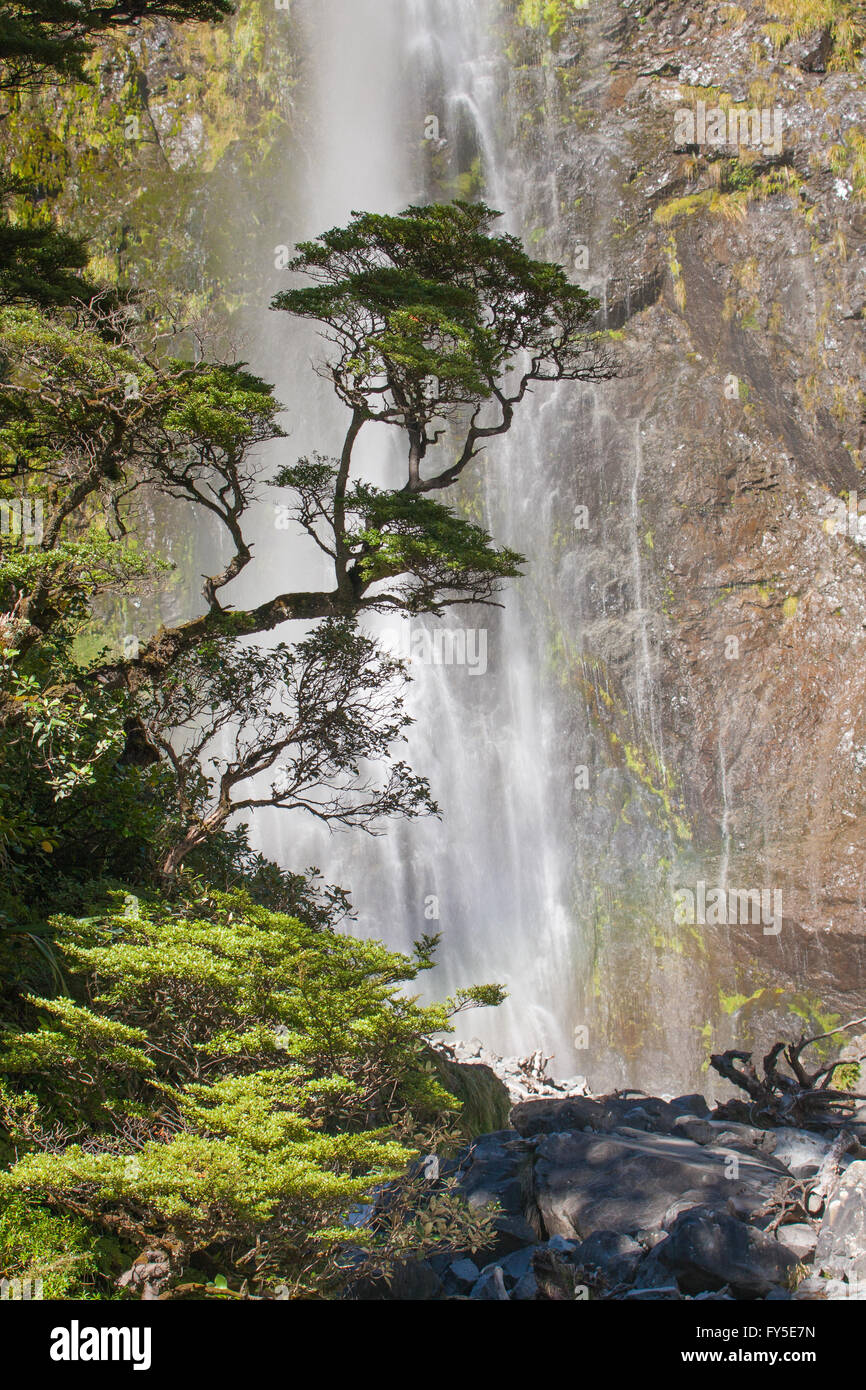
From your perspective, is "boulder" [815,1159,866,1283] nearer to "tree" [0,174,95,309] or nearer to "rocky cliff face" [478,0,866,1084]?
"tree" [0,174,95,309]

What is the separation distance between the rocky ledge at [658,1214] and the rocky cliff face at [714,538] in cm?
940

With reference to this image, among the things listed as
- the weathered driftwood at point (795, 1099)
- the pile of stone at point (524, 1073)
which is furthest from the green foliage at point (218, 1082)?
the pile of stone at point (524, 1073)

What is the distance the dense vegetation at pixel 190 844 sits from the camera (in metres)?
4.52

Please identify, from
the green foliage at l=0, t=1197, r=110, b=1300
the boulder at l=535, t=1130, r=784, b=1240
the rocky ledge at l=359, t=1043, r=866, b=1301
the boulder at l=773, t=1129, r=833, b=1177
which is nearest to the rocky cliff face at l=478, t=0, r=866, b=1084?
the rocky ledge at l=359, t=1043, r=866, b=1301

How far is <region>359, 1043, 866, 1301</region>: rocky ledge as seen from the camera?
553cm

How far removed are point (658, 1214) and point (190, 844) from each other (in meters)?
4.46

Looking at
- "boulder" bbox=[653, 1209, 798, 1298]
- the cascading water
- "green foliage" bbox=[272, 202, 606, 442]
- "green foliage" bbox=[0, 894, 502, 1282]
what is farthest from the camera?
the cascading water

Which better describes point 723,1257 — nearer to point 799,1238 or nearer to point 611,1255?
point 799,1238

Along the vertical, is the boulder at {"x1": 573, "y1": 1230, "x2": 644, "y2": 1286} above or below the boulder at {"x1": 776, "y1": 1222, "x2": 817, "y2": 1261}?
below

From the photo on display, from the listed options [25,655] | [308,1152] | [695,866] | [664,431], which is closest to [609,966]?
[695,866]

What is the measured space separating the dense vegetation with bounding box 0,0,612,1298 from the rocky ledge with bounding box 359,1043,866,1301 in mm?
615

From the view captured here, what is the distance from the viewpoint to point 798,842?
18297 mm

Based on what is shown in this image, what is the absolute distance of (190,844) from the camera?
26.7 feet

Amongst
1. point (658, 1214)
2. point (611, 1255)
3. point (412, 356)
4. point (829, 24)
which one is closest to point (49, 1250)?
point (611, 1255)
